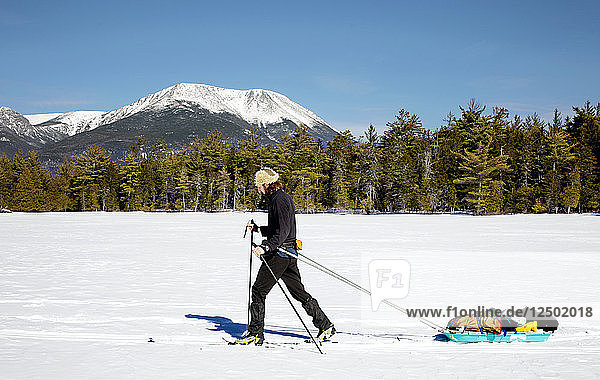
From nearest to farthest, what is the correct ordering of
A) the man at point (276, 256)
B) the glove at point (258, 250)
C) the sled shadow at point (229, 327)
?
1. the glove at point (258, 250)
2. the man at point (276, 256)
3. the sled shadow at point (229, 327)

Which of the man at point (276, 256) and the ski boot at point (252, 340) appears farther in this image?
the ski boot at point (252, 340)

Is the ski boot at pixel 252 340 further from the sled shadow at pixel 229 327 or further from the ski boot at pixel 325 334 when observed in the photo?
the ski boot at pixel 325 334

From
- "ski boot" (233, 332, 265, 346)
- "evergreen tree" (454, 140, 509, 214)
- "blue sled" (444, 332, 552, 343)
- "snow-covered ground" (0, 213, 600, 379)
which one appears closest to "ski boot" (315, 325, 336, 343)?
"snow-covered ground" (0, 213, 600, 379)

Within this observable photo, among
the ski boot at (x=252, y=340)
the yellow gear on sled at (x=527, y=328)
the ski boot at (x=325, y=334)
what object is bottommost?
the ski boot at (x=252, y=340)

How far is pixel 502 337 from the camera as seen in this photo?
6344mm

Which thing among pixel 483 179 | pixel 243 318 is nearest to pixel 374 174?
pixel 483 179

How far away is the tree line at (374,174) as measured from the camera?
187 ft

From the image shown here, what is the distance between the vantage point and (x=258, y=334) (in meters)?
6.38

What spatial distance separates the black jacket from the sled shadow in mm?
1642

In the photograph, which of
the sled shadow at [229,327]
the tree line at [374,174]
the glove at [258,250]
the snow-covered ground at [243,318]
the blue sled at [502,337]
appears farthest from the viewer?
the tree line at [374,174]

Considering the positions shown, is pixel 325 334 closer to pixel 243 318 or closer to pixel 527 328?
pixel 243 318


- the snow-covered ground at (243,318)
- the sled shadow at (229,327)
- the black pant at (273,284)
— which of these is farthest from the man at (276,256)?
the sled shadow at (229,327)

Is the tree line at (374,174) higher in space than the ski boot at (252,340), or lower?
higher

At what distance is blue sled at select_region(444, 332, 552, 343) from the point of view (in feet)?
20.8
